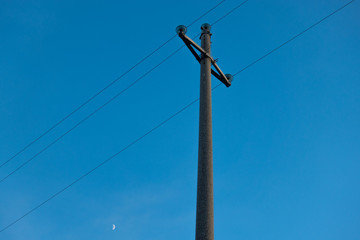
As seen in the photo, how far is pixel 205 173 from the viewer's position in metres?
5.51

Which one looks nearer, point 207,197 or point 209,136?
point 207,197

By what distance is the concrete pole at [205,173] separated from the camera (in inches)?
199

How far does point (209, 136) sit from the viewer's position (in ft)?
19.6

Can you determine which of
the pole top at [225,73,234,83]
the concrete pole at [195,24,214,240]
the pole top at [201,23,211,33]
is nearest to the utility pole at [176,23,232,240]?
the concrete pole at [195,24,214,240]

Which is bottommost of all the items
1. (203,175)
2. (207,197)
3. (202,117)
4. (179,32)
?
(207,197)

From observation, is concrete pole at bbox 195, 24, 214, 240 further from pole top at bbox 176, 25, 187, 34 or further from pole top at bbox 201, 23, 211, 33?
pole top at bbox 201, 23, 211, 33

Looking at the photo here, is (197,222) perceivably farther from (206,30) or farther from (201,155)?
(206,30)

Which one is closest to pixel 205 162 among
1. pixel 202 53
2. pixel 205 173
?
pixel 205 173

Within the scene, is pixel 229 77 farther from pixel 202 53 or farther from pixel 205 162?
pixel 205 162

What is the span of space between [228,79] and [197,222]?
4664 mm

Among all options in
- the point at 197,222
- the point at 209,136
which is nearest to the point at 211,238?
the point at 197,222

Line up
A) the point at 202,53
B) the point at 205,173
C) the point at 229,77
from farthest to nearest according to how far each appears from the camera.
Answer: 1. the point at 229,77
2. the point at 202,53
3. the point at 205,173

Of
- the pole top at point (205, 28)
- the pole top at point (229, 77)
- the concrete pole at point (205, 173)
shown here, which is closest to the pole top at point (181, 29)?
the pole top at point (205, 28)

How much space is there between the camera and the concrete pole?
5.05 m
